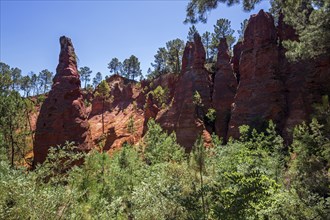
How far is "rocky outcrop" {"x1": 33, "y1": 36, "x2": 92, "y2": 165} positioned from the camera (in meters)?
35.0

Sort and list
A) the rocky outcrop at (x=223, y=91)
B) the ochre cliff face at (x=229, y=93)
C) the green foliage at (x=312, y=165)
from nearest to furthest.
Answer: the green foliage at (x=312, y=165), the ochre cliff face at (x=229, y=93), the rocky outcrop at (x=223, y=91)

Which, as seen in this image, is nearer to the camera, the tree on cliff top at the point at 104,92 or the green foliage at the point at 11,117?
the green foliage at the point at 11,117

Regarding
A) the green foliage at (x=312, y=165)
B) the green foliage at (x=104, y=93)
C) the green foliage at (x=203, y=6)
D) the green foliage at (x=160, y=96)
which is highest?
the green foliage at (x=104, y=93)

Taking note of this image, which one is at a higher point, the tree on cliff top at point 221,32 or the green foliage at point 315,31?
the tree on cliff top at point 221,32

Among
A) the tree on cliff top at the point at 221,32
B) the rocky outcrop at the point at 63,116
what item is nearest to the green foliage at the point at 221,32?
the tree on cliff top at the point at 221,32

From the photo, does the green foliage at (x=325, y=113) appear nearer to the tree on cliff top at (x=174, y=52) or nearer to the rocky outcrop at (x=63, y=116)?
the rocky outcrop at (x=63, y=116)

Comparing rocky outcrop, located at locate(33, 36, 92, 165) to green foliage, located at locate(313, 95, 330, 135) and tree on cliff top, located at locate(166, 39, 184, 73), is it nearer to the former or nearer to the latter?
green foliage, located at locate(313, 95, 330, 135)

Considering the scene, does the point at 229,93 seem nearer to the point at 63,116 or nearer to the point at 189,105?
the point at 189,105

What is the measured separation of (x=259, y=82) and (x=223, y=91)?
8.21 metres

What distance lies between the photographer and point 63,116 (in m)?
36.0

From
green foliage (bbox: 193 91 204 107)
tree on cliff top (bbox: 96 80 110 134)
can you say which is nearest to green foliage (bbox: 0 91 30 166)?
green foliage (bbox: 193 91 204 107)

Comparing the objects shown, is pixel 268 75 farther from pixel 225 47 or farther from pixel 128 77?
pixel 128 77

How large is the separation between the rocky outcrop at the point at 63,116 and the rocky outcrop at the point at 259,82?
1889cm

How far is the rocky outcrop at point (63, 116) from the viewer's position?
34969 millimetres
